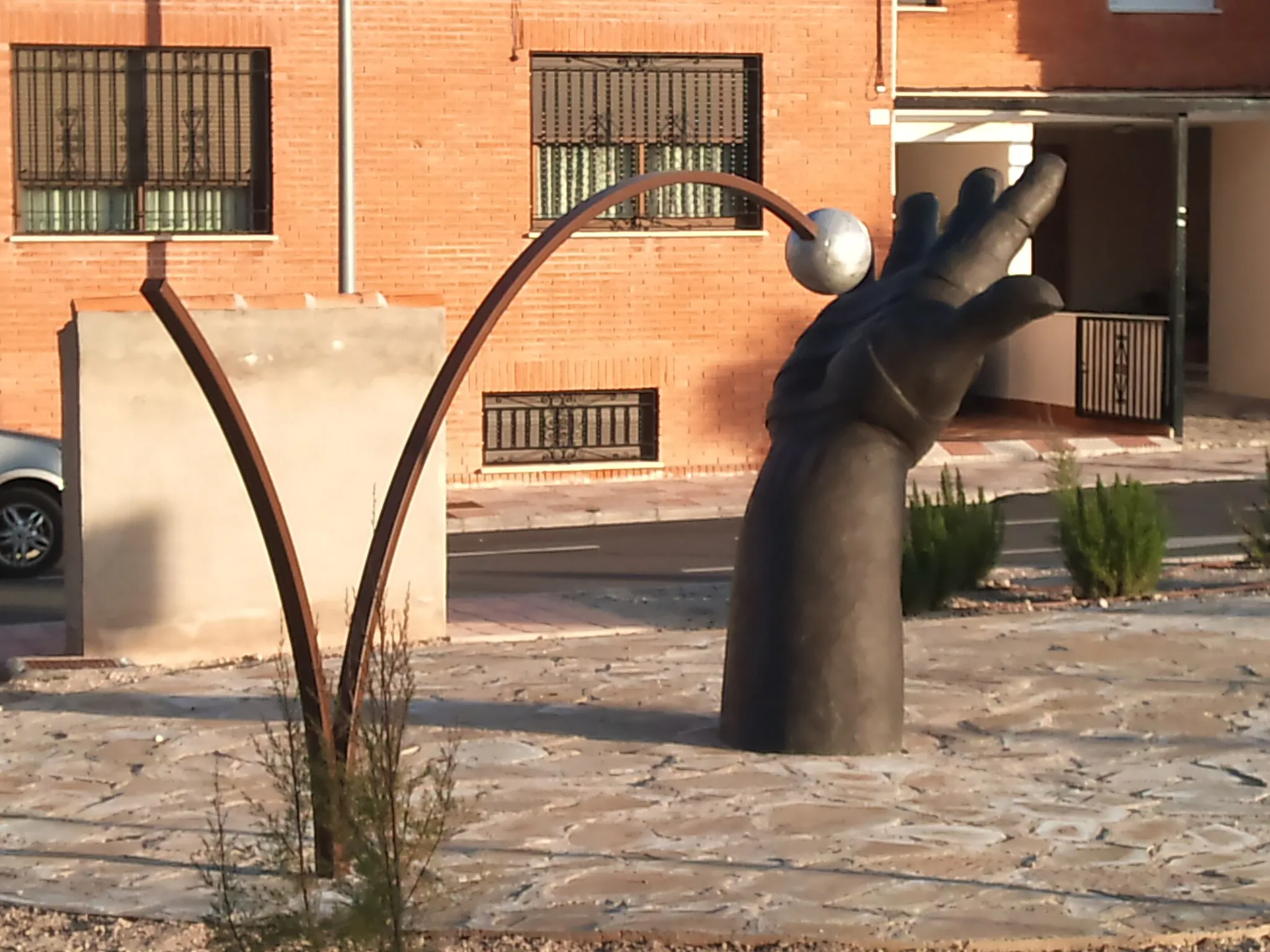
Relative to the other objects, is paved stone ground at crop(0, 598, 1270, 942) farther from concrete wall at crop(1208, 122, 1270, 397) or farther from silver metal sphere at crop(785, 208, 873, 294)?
concrete wall at crop(1208, 122, 1270, 397)

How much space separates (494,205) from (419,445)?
1293 cm

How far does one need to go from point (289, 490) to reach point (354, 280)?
8120mm

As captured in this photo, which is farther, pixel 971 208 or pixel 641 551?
pixel 641 551

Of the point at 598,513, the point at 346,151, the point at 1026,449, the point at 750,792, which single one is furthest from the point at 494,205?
the point at 750,792

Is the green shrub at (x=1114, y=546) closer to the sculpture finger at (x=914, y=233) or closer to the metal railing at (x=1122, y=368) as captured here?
the sculpture finger at (x=914, y=233)

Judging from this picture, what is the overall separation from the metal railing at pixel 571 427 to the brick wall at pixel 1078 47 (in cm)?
463

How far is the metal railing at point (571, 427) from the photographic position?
1956 centimetres

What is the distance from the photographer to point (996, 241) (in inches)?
297

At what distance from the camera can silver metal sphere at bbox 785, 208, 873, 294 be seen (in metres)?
7.19

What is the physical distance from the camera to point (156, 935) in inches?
225

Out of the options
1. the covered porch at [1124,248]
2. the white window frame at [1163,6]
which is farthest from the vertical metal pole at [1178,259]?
the white window frame at [1163,6]

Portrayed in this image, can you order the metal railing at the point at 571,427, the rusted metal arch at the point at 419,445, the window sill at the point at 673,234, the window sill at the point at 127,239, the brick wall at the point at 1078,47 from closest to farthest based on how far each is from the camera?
the rusted metal arch at the point at 419,445 → the window sill at the point at 127,239 → the window sill at the point at 673,234 → the metal railing at the point at 571,427 → the brick wall at the point at 1078,47

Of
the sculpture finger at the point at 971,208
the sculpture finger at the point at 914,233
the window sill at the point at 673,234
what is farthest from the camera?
the window sill at the point at 673,234

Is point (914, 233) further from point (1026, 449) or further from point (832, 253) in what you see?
point (1026, 449)
